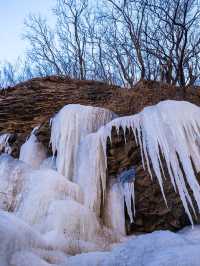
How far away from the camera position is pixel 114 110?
6125 millimetres

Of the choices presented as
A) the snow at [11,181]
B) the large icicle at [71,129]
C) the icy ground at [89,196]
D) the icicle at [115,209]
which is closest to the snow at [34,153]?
the icy ground at [89,196]

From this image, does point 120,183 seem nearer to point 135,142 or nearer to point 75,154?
point 135,142

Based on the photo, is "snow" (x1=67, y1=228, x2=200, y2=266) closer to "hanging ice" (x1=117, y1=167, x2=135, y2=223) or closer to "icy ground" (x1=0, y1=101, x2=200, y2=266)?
"icy ground" (x1=0, y1=101, x2=200, y2=266)

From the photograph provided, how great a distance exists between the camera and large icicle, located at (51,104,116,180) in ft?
15.1

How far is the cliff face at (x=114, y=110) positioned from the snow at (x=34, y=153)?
0.14 metres

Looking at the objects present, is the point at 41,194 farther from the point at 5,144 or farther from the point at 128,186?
the point at 5,144

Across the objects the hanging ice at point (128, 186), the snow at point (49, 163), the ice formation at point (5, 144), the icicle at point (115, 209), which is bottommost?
the icicle at point (115, 209)

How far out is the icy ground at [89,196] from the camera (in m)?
2.51

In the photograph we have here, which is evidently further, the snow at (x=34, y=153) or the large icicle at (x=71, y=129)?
the snow at (x=34, y=153)

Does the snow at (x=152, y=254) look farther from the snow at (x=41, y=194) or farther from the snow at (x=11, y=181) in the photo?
the snow at (x=11, y=181)

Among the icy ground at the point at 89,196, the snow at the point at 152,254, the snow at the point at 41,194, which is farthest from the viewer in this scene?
the snow at the point at 41,194

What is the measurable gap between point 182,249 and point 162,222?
164 cm

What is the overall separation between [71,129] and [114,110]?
1.32 meters

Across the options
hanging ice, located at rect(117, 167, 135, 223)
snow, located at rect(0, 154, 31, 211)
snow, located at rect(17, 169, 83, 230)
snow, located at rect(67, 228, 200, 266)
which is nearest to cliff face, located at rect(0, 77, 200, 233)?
hanging ice, located at rect(117, 167, 135, 223)
